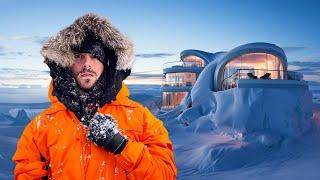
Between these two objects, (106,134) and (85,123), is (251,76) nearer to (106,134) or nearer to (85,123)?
(85,123)

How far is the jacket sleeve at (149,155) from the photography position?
2.54 metres

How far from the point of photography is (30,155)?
273 centimetres

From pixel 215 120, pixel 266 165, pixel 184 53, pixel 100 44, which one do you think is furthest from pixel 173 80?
pixel 100 44

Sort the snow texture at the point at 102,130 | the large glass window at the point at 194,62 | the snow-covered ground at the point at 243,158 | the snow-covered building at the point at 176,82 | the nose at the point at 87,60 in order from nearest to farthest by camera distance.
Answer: the snow texture at the point at 102,130 < the nose at the point at 87,60 < the snow-covered ground at the point at 243,158 < the snow-covered building at the point at 176,82 < the large glass window at the point at 194,62

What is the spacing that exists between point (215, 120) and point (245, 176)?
9.39 meters

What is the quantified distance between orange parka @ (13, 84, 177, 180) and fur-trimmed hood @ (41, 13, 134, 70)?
0.96ft

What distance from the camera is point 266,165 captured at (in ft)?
47.8

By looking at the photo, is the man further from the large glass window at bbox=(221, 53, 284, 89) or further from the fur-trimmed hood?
the large glass window at bbox=(221, 53, 284, 89)

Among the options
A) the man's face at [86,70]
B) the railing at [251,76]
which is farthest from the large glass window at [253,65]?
the man's face at [86,70]

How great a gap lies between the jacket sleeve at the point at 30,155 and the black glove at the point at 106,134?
52 centimetres

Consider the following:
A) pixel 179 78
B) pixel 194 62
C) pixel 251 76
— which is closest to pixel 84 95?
pixel 251 76

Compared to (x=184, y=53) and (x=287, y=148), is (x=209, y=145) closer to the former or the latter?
(x=287, y=148)

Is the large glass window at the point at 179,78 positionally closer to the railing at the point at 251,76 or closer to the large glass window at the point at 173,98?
the large glass window at the point at 173,98

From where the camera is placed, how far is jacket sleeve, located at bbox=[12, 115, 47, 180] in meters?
2.71
